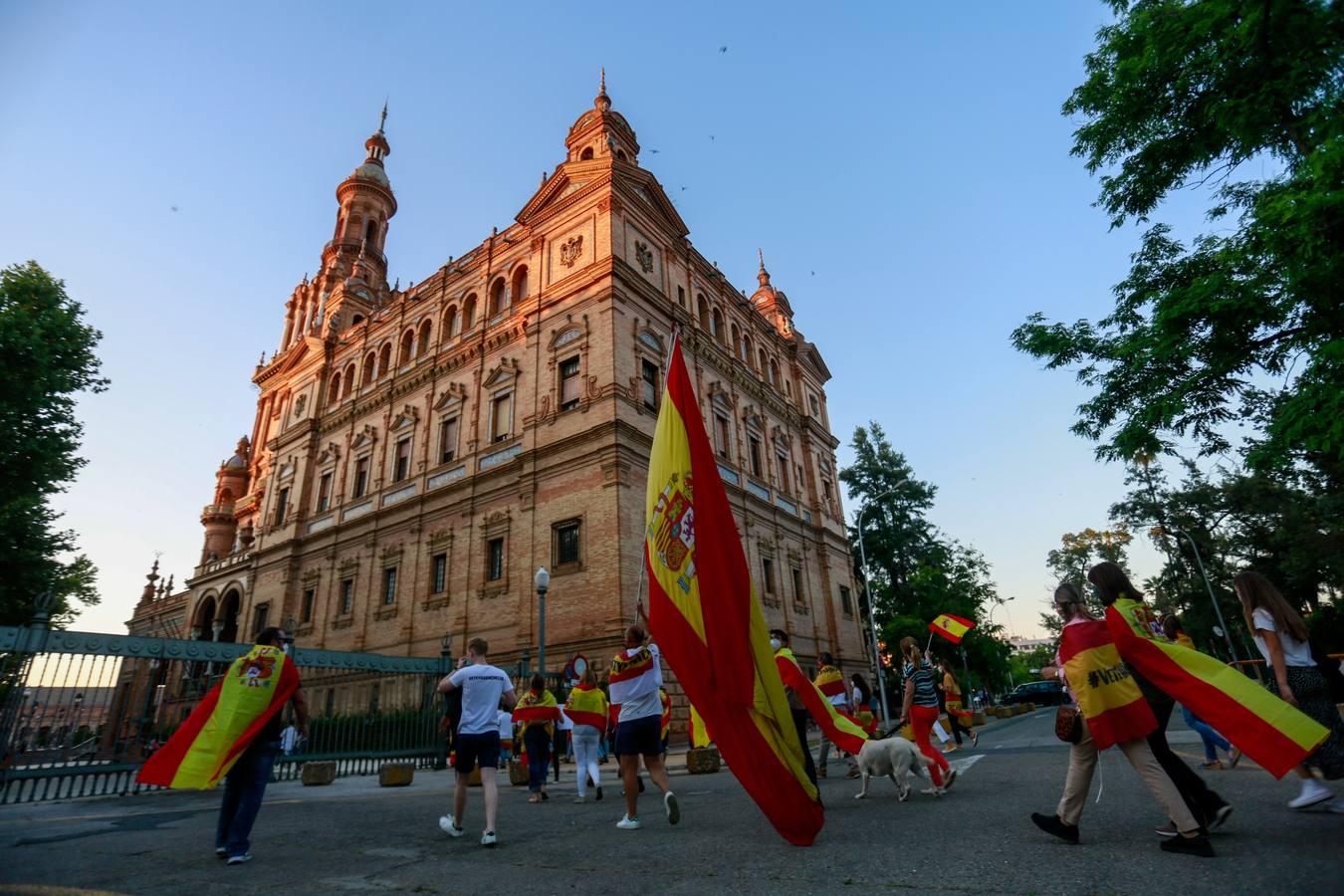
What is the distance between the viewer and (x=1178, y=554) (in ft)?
135

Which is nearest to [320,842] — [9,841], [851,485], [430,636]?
[9,841]

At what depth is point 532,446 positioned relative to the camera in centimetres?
2138

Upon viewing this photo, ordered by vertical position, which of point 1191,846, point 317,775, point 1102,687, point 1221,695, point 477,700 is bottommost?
point 1191,846

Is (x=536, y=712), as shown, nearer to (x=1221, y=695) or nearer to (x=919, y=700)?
(x=919, y=700)

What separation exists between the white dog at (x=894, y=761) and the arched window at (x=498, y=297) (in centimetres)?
2291

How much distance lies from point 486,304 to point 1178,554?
4545cm

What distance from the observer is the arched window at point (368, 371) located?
30188 mm

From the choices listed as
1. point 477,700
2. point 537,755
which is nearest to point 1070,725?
point 477,700

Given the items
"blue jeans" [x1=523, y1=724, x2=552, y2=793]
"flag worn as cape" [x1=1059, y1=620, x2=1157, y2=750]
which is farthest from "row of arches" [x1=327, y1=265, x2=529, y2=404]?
"flag worn as cape" [x1=1059, y1=620, x2=1157, y2=750]

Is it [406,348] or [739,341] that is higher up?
[406,348]

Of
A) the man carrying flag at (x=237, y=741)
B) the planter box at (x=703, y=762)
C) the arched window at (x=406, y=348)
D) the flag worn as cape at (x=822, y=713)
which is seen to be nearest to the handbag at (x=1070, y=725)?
the flag worn as cape at (x=822, y=713)

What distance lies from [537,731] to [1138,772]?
7.55m

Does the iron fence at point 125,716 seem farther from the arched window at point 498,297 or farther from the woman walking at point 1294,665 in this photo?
the arched window at point 498,297

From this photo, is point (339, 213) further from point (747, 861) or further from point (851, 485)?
point (747, 861)
